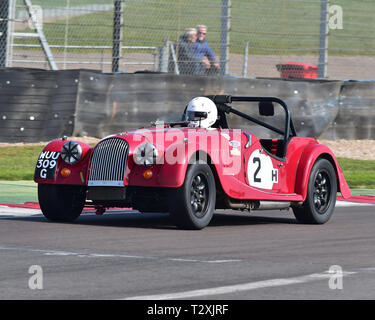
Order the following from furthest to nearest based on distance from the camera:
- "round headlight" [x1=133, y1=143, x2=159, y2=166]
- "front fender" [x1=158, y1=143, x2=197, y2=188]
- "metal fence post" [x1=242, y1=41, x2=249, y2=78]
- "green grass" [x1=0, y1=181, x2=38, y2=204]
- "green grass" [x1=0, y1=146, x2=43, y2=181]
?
"metal fence post" [x1=242, y1=41, x2=249, y2=78]
"green grass" [x1=0, y1=146, x2=43, y2=181]
"green grass" [x1=0, y1=181, x2=38, y2=204]
"round headlight" [x1=133, y1=143, x2=159, y2=166]
"front fender" [x1=158, y1=143, x2=197, y2=188]

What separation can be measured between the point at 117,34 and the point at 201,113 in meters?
8.58

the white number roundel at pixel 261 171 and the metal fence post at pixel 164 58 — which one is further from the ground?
the metal fence post at pixel 164 58

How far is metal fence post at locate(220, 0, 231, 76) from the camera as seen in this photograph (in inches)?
802

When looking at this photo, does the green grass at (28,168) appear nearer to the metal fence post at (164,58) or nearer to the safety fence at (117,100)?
the safety fence at (117,100)

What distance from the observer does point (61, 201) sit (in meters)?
10.9

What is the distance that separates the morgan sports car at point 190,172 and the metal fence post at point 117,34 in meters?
7.88

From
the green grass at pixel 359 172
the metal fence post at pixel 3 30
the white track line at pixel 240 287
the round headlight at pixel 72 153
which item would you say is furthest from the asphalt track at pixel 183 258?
the metal fence post at pixel 3 30

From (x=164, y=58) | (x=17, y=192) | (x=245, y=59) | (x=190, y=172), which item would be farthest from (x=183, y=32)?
(x=190, y=172)

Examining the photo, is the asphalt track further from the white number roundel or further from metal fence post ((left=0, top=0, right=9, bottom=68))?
metal fence post ((left=0, top=0, right=9, bottom=68))

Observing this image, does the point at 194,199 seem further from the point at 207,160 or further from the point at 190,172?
the point at 207,160

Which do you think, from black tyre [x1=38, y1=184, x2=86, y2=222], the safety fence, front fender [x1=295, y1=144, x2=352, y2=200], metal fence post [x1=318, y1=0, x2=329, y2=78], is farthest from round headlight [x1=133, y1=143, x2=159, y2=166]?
metal fence post [x1=318, y1=0, x2=329, y2=78]

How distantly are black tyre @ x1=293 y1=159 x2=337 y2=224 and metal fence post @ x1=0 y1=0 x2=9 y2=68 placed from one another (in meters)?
9.13

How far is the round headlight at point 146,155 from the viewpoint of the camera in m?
10.1
